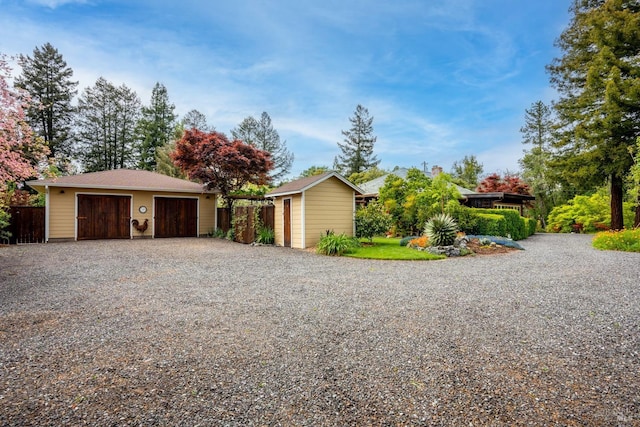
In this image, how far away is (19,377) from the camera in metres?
2.53

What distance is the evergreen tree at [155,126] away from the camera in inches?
1201

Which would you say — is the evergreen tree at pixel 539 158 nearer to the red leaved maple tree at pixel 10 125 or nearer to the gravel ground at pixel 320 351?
the gravel ground at pixel 320 351

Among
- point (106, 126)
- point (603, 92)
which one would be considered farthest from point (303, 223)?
point (106, 126)

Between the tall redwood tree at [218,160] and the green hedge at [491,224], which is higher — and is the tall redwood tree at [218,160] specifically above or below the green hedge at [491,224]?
above

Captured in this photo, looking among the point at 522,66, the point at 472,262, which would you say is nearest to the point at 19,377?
the point at 472,262

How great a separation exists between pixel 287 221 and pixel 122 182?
8783 millimetres

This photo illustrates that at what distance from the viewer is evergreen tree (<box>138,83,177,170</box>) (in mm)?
30500

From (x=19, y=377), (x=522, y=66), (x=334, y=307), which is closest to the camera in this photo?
(x=19, y=377)

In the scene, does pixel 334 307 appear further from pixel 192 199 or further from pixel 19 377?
pixel 192 199

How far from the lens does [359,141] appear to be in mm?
36719

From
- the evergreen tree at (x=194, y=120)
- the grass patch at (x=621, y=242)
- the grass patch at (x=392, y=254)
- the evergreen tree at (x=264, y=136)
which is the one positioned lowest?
the grass patch at (x=392, y=254)

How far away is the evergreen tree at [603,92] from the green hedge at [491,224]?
595 cm

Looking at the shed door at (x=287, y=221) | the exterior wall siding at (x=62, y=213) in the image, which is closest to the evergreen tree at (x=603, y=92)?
the shed door at (x=287, y=221)

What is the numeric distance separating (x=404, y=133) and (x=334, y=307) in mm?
22295
